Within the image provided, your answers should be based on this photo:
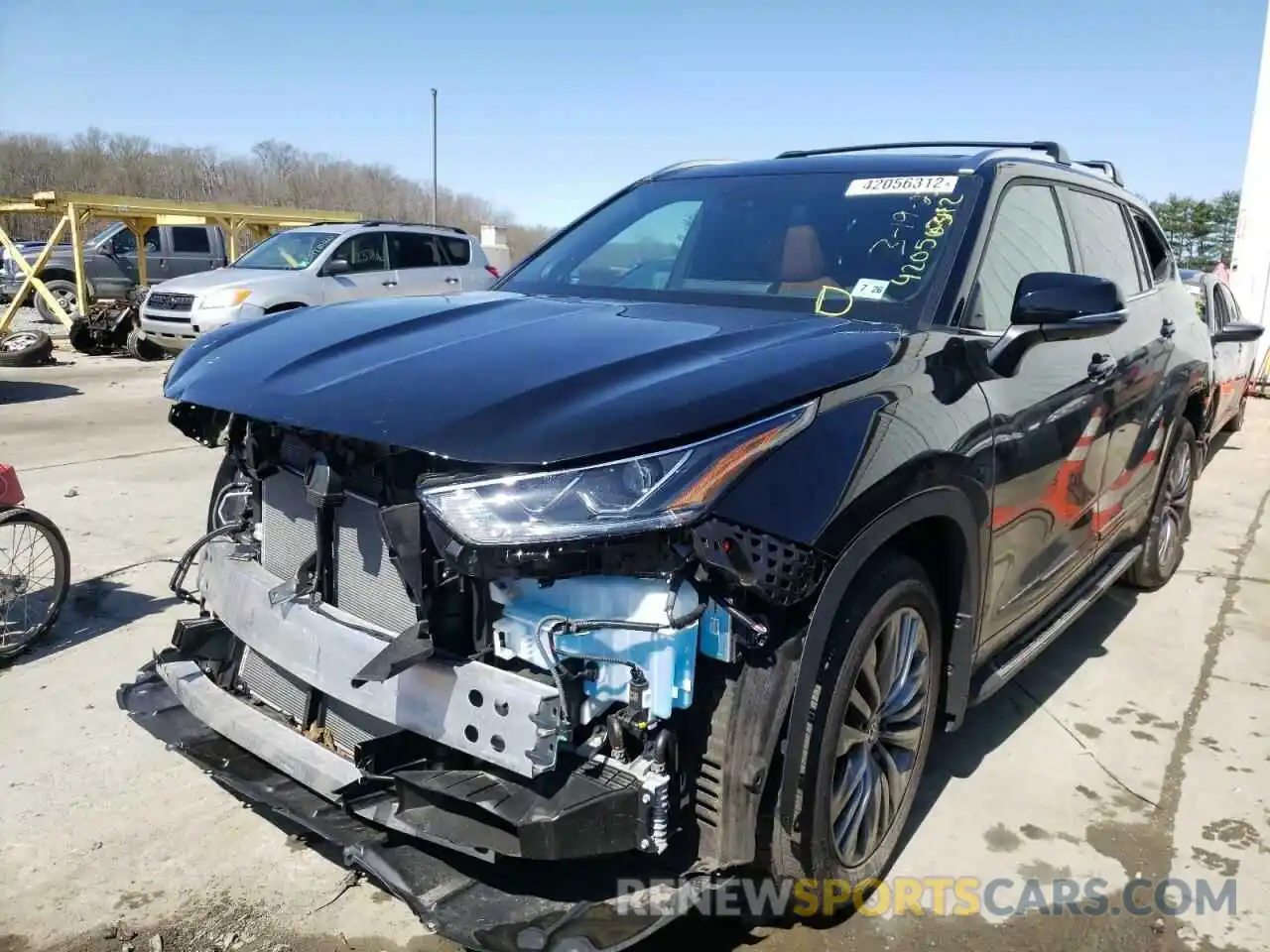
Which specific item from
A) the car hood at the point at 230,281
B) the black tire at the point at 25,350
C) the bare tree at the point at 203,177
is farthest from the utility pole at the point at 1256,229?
the bare tree at the point at 203,177

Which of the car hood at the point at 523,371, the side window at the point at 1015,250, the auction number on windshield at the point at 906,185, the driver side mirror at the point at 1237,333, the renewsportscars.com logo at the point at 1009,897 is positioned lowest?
the renewsportscars.com logo at the point at 1009,897

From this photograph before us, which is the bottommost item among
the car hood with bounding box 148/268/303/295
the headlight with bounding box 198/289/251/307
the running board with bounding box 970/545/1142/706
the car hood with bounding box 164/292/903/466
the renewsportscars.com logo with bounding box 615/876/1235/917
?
the renewsportscars.com logo with bounding box 615/876/1235/917

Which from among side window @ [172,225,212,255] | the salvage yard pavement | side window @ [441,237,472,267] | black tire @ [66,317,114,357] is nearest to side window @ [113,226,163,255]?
side window @ [172,225,212,255]

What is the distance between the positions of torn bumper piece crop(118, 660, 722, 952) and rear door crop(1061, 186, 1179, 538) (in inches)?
102

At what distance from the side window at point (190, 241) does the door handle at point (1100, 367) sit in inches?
918

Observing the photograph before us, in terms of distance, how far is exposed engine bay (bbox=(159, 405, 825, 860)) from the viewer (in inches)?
76.1

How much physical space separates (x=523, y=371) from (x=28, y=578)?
126 inches

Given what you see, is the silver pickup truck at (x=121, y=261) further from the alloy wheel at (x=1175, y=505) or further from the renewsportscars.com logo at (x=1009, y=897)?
the renewsportscars.com logo at (x=1009, y=897)

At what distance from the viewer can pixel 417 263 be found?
13734 millimetres

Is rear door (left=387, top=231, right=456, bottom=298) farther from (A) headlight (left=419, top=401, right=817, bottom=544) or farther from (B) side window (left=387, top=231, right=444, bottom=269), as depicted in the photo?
(A) headlight (left=419, top=401, right=817, bottom=544)

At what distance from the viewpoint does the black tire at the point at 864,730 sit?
221 cm

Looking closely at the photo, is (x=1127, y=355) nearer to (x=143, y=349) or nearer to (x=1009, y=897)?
(x=1009, y=897)

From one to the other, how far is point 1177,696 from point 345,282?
1103 centimetres

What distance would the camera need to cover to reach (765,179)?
3.56m
